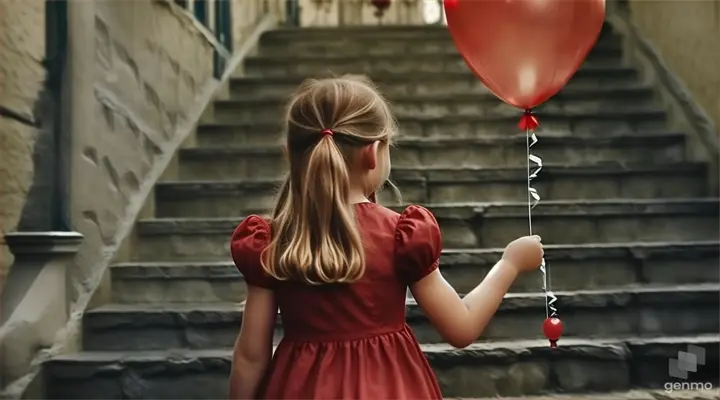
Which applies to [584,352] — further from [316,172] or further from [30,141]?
[30,141]

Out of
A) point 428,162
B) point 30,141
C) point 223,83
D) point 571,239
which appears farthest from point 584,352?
point 223,83

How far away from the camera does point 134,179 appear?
8.18 feet

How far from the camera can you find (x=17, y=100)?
5.80 ft

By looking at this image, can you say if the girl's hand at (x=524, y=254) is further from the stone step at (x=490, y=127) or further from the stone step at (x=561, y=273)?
the stone step at (x=490, y=127)

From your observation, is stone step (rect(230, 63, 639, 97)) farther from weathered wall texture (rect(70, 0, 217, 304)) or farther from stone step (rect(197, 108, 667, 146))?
weathered wall texture (rect(70, 0, 217, 304))

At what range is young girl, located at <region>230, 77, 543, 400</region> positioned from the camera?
951 millimetres

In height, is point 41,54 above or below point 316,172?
above

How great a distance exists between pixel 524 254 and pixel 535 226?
139cm

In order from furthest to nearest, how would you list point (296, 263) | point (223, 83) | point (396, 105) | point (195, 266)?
1. point (223, 83)
2. point (396, 105)
3. point (195, 266)
4. point (296, 263)

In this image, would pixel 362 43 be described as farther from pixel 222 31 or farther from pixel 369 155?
pixel 369 155

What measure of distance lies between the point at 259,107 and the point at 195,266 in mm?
1316

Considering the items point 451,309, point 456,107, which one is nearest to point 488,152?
point 456,107

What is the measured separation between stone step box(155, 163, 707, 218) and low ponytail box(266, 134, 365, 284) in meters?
1.63

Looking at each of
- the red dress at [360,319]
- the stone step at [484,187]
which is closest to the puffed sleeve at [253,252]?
the red dress at [360,319]
